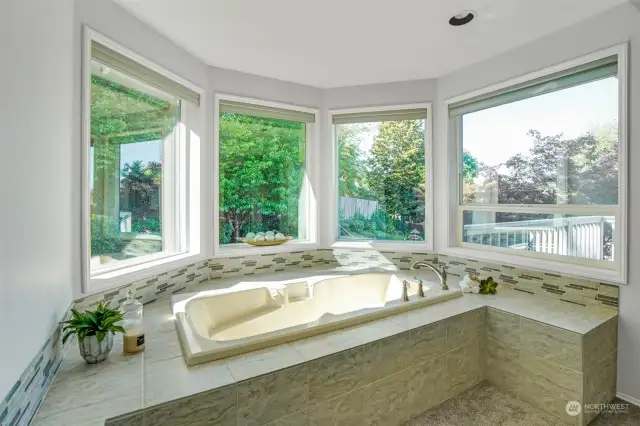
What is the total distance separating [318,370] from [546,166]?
88.3 inches

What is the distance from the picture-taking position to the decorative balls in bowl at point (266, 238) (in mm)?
3096

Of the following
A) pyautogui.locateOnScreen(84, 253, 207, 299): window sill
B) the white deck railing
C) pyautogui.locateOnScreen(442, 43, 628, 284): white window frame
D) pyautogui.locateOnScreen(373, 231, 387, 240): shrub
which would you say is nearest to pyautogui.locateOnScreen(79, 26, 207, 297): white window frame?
pyautogui.locateOnScreen(84, 253, 207, 299): window sill

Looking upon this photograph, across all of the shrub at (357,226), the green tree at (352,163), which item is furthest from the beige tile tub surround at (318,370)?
the green tree at (352,163)

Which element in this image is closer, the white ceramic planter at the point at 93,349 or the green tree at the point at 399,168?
the white ceramic planter at the point at 93,349

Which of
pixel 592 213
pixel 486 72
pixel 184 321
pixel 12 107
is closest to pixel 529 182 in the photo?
pixel 592 213

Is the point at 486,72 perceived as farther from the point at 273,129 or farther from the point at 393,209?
the point at 273,129

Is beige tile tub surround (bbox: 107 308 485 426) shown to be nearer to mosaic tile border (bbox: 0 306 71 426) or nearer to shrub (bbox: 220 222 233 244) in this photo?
mosaic tile border (bbox: 0 306 71 426)

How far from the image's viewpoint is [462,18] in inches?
82.7

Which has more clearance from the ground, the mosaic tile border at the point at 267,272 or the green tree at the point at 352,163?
the green tree at the point at 352,163

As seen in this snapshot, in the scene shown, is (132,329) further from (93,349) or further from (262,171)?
(262,171)

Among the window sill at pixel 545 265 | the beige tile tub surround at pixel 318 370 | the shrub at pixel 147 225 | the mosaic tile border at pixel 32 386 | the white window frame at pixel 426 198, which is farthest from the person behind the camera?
the white window frame at pixel 426 198

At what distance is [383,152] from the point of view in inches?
132

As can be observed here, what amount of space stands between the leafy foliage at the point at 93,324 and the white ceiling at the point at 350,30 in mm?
1773

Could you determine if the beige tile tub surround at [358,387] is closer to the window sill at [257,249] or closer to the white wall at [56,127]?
the white wall at [56,127]
